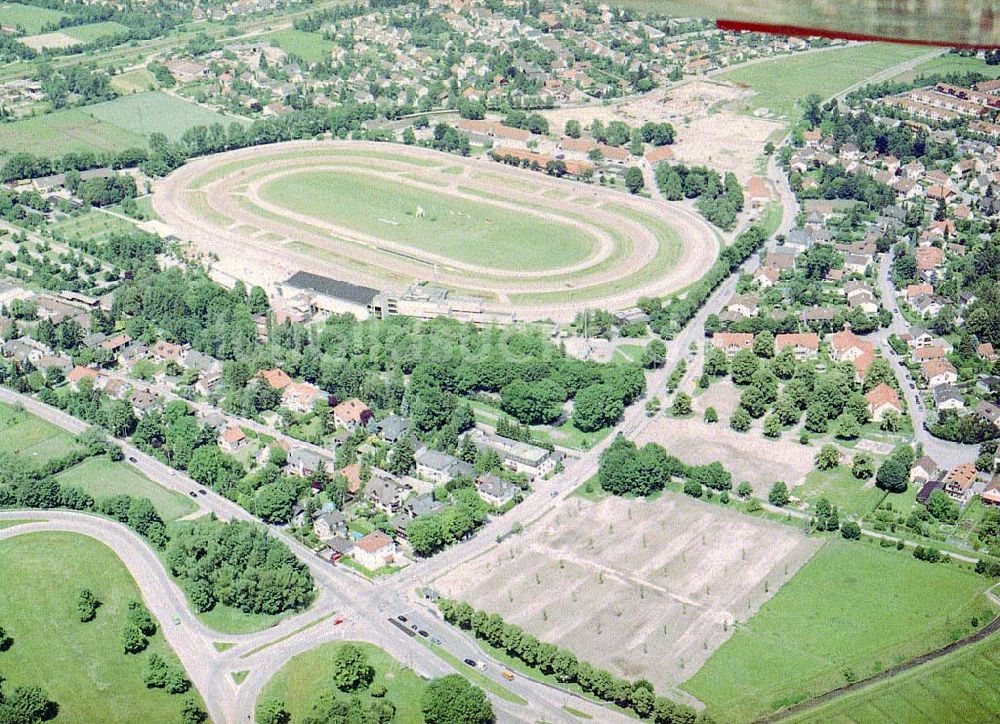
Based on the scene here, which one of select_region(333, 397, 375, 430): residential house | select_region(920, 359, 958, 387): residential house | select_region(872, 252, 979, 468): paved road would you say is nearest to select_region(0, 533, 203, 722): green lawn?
select_region(333, 397, 375, 430): residential house

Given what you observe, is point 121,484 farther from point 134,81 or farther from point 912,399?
point 134,81

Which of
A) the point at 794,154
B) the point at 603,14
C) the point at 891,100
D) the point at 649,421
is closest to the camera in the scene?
the point at 649,421

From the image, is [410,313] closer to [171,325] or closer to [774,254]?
[171,325]

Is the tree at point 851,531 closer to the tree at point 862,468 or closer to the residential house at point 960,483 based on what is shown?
the tree at point 862,468

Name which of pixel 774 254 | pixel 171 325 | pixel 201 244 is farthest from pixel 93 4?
pixel 774 254

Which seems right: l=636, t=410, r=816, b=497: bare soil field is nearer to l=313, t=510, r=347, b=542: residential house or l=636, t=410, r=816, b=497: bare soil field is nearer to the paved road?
the paved road

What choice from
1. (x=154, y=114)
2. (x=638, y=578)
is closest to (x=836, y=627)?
(x=638, y=578)

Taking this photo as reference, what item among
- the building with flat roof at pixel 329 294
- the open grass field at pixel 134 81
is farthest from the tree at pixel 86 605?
the open grass field at pixel 134 81
